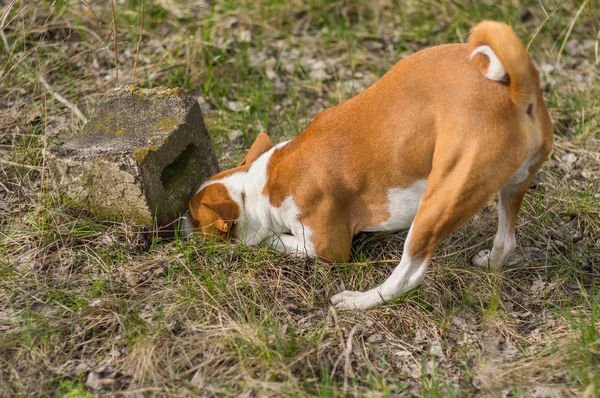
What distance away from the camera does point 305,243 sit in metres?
4.00

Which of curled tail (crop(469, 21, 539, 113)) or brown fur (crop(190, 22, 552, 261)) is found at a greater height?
curled tail (crop(469, 21, 539, 113))

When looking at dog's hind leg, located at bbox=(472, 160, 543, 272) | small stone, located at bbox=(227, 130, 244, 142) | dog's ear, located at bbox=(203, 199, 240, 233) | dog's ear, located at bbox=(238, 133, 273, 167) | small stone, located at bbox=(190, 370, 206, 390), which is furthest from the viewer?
small stone, located at bbox=(227, 130, 244, 142)

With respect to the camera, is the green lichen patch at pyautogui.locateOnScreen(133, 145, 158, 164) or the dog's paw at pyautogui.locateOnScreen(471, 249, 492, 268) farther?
the dog's paw at pyautogui.locateOnScreen(471, 249, 492, 268)

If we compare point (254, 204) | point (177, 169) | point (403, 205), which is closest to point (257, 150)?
point (254, 204)

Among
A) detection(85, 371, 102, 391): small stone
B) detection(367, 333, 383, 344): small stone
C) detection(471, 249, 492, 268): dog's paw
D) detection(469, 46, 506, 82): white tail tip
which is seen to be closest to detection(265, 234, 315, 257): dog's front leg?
detection(367, 333, 383, 344): small stone

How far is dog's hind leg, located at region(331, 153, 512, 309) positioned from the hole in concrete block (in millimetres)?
1491

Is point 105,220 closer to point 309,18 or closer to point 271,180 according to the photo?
point 271,180

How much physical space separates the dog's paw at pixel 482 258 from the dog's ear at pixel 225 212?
1.52 metres

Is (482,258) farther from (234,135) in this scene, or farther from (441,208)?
(234,135)

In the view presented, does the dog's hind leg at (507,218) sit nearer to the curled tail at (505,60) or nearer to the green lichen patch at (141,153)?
the curled tail at (505,60)

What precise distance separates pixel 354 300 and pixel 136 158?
4.90ft

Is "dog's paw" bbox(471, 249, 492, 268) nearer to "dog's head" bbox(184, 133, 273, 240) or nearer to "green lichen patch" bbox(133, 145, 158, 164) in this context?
"dog's head" bbox(184, 133, 273, 240)

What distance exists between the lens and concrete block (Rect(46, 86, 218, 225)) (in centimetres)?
388

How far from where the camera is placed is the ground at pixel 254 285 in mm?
3203
